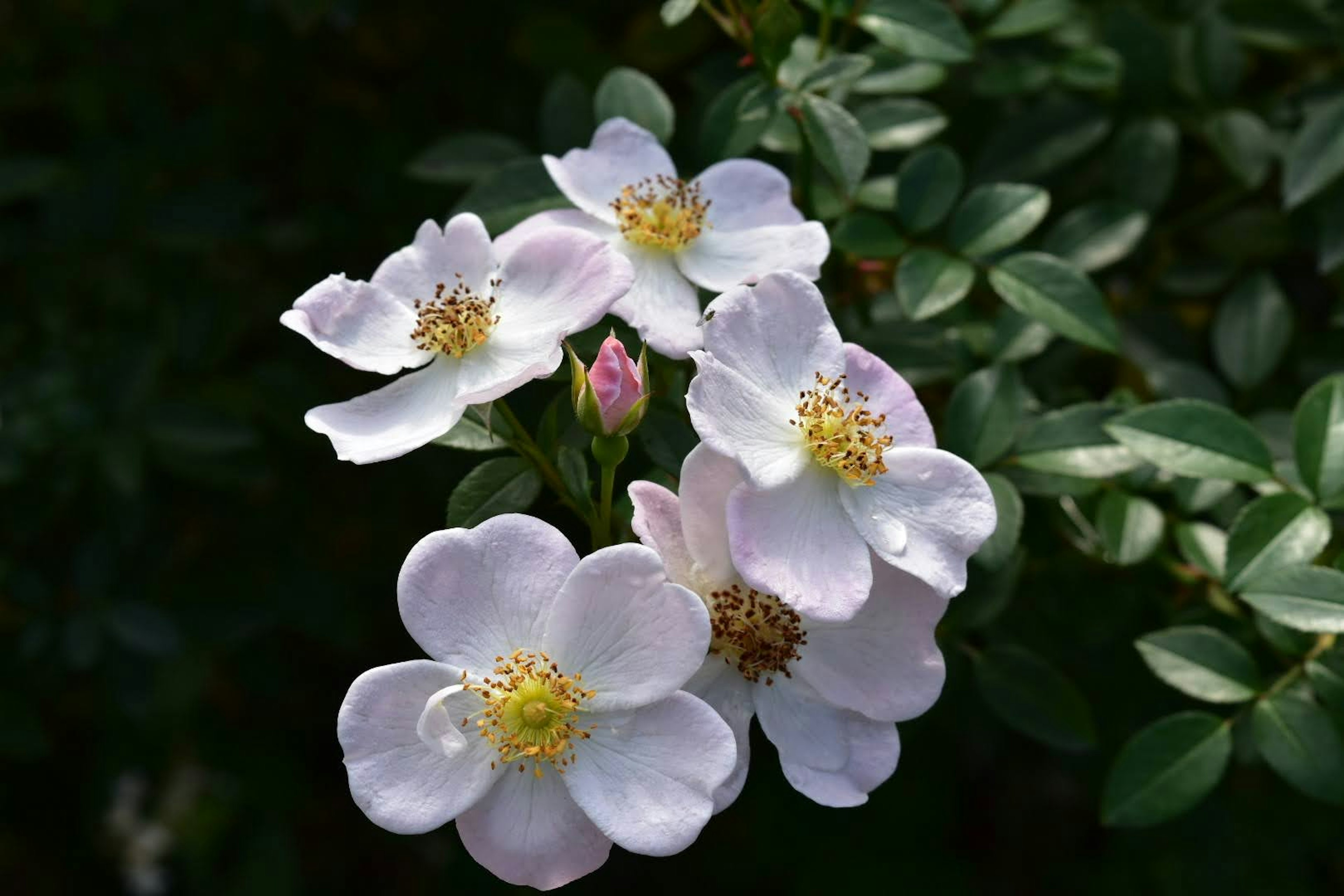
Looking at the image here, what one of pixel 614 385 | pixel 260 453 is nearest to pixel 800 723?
pixel 614 385

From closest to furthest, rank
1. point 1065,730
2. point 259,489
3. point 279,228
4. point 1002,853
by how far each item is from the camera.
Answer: point 1065,730 < point 279,228 < point 259,489 < point 1002,853

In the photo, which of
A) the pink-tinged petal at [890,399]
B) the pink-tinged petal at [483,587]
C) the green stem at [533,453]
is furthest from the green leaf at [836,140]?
the pink-tinged petal at [483,587]

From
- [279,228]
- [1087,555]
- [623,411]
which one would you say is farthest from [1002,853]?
[623,411]

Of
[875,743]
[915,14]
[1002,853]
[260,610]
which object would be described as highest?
[915,14]

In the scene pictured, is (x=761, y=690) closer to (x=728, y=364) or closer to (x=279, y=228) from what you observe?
(x=728, y=364)

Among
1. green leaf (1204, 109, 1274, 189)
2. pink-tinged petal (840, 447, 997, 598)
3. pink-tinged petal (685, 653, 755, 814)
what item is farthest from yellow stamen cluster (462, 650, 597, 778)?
green leaf (1204, 109, 1274, 189)

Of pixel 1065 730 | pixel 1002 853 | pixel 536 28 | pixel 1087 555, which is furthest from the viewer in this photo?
A: pixel 1002 853
